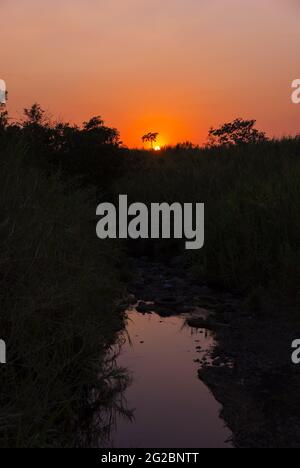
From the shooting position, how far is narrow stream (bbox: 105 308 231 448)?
4707 mm

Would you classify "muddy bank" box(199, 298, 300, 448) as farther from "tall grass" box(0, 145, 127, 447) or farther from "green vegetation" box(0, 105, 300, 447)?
"tall grass" box(0, 145, 127, 447)

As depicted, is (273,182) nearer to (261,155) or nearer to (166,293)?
(166,293)

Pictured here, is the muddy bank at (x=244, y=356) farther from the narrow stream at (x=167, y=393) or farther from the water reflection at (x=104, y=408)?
the water reflection at (x=104, y=408)

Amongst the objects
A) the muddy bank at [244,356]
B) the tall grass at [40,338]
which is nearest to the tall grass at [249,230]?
the muddy bank at [244,356]

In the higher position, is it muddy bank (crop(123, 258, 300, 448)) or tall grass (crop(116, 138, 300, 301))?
tall grass (crop(116, 138, 300, 301))

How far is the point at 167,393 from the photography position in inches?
221

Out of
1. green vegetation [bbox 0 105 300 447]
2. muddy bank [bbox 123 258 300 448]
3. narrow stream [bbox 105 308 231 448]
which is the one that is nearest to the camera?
green vegetation [bbox 0 105 300 447]

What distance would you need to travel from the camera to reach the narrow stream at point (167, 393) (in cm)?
471

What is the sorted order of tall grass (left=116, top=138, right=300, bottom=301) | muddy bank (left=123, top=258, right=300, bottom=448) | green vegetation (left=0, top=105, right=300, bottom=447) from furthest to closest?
tall grass (left=116, top=138, right=300, bottom=301)
muddy bank (left=123, top=258, right=300, bottom=448)
green vegetation (left=0, top=105, right=300, bottom=447)

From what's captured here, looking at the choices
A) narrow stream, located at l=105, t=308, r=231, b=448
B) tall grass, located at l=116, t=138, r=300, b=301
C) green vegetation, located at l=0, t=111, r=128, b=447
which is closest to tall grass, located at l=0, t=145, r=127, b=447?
green vegetation, located at l=0, t=111, r=128, b=447

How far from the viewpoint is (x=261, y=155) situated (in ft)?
61.4

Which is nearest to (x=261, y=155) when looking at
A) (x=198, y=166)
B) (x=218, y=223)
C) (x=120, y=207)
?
(x=198, y=166)

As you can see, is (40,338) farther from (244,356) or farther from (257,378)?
(244,356)

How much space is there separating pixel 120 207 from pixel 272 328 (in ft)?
27.9
